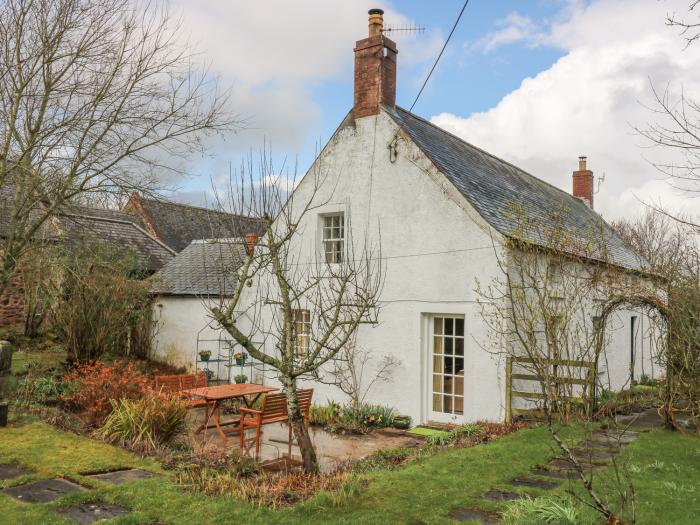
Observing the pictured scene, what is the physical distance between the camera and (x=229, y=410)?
547 inches

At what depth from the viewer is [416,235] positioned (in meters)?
13.2

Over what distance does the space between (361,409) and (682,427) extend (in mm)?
6543

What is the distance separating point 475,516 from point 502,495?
93cm

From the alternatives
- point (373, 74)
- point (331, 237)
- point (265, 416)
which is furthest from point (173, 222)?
point (265, 416)

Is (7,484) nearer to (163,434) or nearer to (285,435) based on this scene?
(163,434)

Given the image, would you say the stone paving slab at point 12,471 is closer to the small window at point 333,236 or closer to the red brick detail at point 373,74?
the small window at point 333,236

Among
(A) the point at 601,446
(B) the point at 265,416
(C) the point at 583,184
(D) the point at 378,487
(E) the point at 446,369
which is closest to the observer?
(D) the point at 378,487

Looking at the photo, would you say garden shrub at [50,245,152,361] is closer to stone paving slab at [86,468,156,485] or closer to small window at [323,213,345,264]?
small window at [323,213,345,264]

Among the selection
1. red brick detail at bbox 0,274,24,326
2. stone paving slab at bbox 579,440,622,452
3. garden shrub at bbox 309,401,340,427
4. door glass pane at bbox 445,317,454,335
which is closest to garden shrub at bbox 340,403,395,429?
garden shrub at bbox 309,401,340,427

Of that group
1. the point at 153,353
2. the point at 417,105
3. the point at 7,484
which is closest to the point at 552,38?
the point at 417,105

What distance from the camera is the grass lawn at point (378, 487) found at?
612 cm

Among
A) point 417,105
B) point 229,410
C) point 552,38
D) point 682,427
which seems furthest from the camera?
point 417,105

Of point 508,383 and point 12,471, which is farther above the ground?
point 508,383

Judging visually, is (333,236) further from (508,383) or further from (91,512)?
(91,512)
